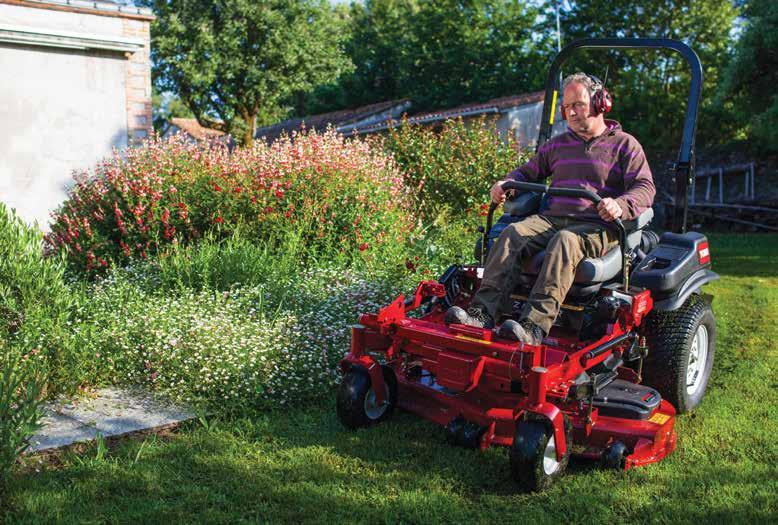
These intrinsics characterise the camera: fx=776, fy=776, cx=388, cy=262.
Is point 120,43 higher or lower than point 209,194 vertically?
Answer: higher

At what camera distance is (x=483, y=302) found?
430 cm

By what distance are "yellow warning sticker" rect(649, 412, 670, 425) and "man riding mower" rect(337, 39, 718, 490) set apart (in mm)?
15

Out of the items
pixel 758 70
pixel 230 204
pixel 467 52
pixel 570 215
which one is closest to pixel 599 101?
pixel 570 215

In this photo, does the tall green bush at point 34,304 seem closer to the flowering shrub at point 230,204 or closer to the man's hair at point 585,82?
the flowering shrub at point 230,204

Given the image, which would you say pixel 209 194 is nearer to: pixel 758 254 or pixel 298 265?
pixel 298 265

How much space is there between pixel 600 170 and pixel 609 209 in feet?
1.85

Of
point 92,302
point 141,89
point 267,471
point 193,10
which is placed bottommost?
point 267,471

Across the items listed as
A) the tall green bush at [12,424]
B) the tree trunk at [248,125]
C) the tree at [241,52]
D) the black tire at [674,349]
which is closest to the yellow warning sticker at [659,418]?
the black tire at [674,349]

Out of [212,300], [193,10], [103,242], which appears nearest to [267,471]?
[212,300]

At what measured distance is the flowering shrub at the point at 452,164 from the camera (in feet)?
32.3

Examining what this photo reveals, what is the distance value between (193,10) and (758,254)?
22.0 metres

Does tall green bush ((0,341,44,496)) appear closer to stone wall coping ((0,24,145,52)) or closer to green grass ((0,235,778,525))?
green grass ((0,235,778,525))

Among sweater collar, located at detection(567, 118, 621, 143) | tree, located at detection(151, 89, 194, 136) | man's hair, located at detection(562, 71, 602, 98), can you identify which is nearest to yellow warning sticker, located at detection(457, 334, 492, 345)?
sweater collar, located at detection(567, 118, 621, 143)

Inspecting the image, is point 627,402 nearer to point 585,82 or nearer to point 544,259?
point 544,259
